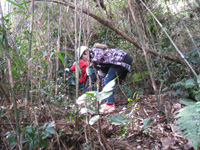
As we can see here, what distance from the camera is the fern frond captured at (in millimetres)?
866

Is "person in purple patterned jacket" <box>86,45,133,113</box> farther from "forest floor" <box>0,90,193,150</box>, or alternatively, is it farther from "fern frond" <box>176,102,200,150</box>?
"fern frond" <box>176,102,200,150</box>

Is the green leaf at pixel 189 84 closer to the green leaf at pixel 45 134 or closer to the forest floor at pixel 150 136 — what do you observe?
the forest floor at pixel 150 136

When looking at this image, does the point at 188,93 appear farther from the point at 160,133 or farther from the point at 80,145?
the point at 80,145

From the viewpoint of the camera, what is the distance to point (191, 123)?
0.95m

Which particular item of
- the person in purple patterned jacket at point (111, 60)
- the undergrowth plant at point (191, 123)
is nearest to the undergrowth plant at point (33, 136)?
the undergrowth plant at point (191, 123)

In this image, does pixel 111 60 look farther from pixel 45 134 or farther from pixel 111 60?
pixel 45 134

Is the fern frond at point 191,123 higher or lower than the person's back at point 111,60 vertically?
lower

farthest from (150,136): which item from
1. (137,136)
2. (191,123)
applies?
(191,123)

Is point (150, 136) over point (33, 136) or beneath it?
beneath

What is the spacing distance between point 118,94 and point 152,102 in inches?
34.7

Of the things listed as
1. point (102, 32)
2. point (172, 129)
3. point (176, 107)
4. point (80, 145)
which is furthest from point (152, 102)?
point (102, 32)

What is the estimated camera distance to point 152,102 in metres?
2.15

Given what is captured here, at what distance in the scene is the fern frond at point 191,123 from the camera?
0.87 metres

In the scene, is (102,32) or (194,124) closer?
(194,124)
